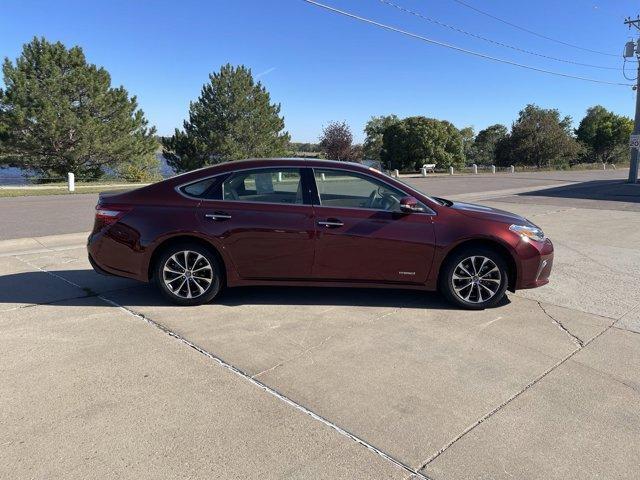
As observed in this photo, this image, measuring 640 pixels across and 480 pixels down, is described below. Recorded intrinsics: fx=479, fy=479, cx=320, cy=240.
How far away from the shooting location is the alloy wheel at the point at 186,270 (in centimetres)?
491

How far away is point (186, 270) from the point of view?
4926mm

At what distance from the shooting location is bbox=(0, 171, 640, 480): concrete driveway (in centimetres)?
260

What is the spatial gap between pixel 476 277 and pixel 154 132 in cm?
3972

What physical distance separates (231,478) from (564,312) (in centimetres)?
396

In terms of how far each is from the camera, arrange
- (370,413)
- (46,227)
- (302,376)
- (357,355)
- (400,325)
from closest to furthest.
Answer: (370,413) → (302,376) → (357,355) → (400,325) → (46,227)

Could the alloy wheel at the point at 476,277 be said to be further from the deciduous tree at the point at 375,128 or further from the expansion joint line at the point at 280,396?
the deciduous tree at the point at 375,128

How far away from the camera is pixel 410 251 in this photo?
482 centimetres

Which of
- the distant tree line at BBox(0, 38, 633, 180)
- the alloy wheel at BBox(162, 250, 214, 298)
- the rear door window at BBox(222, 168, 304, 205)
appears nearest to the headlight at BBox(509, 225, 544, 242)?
the rear door window at BBox(222, 168, 304, 205)

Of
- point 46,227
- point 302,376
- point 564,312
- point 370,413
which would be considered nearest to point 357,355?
point 302,376

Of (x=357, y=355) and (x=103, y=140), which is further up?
(x=103, y=140)

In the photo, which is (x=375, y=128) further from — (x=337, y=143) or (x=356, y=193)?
(x=356, y=193)

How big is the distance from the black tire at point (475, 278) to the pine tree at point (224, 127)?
3916cm

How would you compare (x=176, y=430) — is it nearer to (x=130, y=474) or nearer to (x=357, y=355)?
(x=130, y=474)

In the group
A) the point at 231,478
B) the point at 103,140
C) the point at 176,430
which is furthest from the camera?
the point at 103,140
